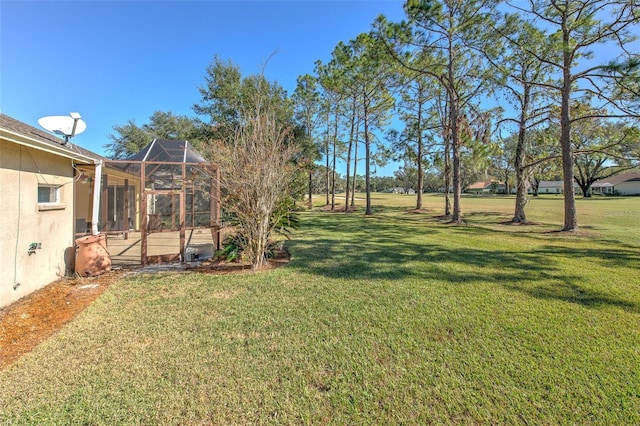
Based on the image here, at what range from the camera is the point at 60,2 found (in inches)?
271

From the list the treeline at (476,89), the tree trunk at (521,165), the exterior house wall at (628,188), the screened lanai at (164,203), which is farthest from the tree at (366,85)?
the exterior house wall at (628,188)

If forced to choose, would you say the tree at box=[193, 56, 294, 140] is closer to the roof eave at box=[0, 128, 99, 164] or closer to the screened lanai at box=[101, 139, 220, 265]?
the screened lanai at box=[101, 139, 220, 265]

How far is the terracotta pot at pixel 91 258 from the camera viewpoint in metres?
5.14

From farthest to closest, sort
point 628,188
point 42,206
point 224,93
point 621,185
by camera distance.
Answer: point 621,185, point 628,188, point 224,93, point 42,206

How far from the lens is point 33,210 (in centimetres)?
425

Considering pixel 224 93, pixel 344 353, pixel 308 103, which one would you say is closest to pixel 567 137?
pixel 344 353

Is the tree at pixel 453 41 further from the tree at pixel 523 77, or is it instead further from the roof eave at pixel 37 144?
the roof eave at pixel 37 144

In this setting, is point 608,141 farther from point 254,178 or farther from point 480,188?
point 480,188

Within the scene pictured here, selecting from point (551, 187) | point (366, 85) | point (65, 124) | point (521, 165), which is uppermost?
point (366, 85)

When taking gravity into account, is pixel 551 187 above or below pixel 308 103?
below

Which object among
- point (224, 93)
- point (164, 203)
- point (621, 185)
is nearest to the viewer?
point (164, 203)

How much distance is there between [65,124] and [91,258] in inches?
107

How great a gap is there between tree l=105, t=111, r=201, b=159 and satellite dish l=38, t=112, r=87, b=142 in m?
18.2

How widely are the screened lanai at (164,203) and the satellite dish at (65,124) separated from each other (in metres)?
0.81
